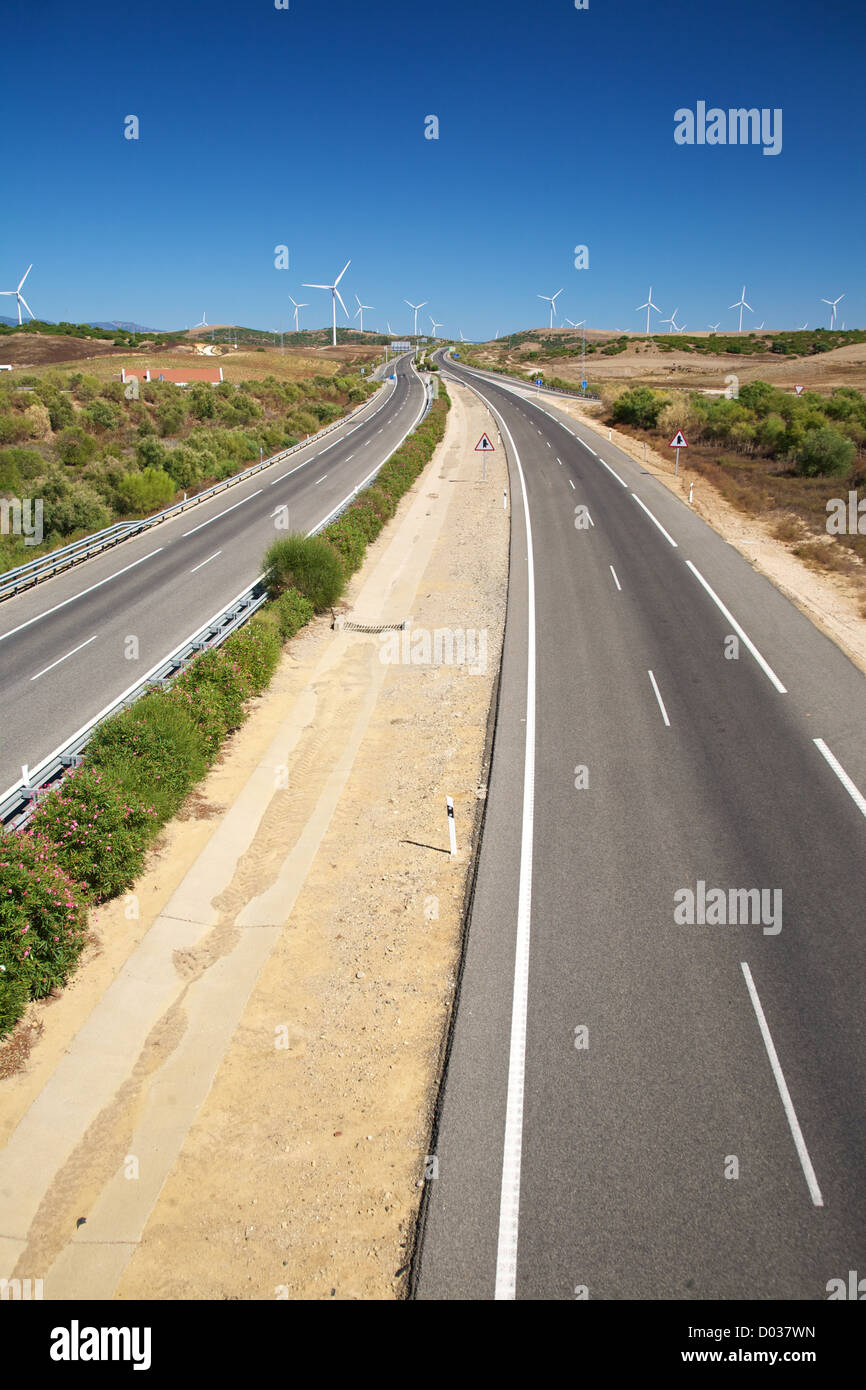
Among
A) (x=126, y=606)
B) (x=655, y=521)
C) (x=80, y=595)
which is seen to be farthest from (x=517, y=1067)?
(x=655, y=521)

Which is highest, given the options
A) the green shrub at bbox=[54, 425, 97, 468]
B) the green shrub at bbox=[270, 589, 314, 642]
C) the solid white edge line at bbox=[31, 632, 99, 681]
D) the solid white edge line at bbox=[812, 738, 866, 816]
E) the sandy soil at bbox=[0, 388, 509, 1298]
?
the green shrub at bbox=[54, 425, 97, 468]

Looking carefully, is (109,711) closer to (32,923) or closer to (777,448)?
(32,923)

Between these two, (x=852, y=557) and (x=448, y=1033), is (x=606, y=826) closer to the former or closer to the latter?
(x=448, y=1033)

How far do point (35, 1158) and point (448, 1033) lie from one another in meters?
Answer: 4.21

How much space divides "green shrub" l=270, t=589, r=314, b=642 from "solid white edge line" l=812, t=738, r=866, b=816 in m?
13.2

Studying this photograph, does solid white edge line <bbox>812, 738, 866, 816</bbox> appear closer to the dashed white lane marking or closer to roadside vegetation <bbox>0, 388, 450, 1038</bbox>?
roadside vegetation <bbox>0, 388, 450, 1038</bbox>

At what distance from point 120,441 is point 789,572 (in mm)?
42639

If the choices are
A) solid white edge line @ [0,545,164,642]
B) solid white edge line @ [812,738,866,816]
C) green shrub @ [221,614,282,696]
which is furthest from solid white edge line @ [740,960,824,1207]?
solid white edge line @ [0,545,164,642]

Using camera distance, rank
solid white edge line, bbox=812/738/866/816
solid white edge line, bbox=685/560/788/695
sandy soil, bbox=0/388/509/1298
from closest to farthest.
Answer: sandy soil, bbox=0/388/509/1298, solid white edge line, bbox=812/738/866/816, solid white edge line, bbox=685/560/788/695

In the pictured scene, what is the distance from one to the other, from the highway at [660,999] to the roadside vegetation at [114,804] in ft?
16.4

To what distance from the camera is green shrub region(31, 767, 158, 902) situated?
1077 cm

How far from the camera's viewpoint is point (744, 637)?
65.6 feet

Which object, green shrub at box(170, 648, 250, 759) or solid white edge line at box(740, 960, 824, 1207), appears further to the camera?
green shrub at box(170, 648, 250, 759)
